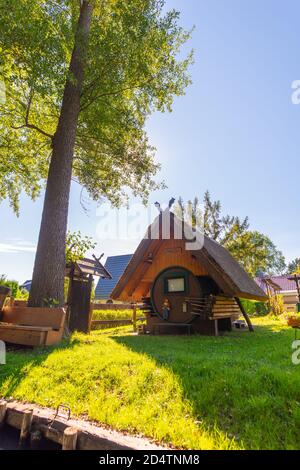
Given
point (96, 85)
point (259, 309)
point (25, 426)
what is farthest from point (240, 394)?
point (259, 309)

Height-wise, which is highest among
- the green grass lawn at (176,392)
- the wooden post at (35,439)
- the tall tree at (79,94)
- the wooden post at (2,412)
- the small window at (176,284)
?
the tall tree at (79,94)

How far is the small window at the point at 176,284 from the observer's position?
1162 cm

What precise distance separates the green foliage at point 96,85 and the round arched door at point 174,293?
4.20 m

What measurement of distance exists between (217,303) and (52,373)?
7.18m

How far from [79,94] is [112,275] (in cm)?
2532

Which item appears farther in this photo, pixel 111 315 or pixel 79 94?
pixel 111 315

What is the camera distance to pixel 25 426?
3.95 meters

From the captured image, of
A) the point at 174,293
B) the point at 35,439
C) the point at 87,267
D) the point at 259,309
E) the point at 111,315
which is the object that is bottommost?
the point at 35,439

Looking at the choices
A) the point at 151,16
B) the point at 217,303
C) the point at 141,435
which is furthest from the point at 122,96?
the point at 141,435

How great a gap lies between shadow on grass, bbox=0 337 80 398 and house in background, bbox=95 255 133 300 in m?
22.9

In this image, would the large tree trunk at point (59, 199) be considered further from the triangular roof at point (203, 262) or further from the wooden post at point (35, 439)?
the wooden post at point (35, 439)

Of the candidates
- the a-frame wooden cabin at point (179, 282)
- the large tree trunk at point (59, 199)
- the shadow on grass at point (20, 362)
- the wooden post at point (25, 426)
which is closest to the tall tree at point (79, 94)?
Answer: the large tree trunk at point (59, 199)

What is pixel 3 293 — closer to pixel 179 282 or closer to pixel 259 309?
pixel 179 282

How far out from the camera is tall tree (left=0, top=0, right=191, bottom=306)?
8.67 m
